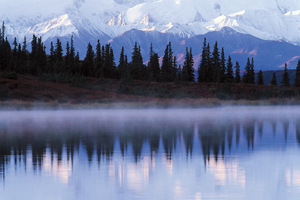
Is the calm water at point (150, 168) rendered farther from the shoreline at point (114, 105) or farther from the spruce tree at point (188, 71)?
the spruce tree at point (188, 71)

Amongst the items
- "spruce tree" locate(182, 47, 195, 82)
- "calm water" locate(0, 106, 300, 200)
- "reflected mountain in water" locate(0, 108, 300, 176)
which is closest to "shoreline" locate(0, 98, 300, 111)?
"spruce tree" locate(182, 47, 195, 82)

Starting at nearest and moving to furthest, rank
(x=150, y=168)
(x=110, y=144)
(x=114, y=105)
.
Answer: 1. (x=150, y=168)
2. (x=110, y=144)
3. (x=114, y=105)

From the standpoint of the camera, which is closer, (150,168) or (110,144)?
(150,168)

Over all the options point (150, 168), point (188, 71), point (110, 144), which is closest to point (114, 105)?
point (110, 144)

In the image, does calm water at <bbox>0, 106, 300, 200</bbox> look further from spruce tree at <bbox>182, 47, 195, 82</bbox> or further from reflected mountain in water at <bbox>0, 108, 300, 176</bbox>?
spruce tree at <bbox>182, 47, 195, 82</bbox>

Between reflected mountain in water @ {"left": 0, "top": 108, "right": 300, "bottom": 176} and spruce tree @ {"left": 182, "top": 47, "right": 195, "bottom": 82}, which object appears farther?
spruce tree @ {"left": 182, "top": 47, "right": 195, "bottom": 82}

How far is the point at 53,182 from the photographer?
11008mm

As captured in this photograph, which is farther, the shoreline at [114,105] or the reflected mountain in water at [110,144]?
the shoreline at [114,105]

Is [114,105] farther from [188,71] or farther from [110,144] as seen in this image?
[188,71]

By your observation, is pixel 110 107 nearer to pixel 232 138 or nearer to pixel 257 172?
pixel 232 138

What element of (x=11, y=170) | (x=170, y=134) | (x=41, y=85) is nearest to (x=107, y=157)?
(x=11, y=170)

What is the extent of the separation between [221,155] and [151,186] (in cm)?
503

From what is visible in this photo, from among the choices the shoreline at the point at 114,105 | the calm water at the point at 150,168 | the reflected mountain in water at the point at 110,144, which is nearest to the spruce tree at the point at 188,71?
the shoreline at the point at 114,105

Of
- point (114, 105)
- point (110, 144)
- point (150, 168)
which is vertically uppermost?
point (114, 105)
